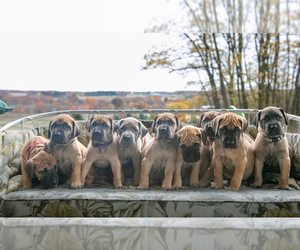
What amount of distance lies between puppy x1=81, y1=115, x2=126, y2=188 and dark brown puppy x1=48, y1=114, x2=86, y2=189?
0.05 metres

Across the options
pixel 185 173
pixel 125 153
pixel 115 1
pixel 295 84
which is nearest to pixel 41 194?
pixel 125 153

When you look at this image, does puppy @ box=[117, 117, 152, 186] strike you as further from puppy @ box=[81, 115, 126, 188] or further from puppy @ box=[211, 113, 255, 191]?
puppy @ box=[211, 113, 255, 191]

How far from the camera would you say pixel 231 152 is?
69.7 inches

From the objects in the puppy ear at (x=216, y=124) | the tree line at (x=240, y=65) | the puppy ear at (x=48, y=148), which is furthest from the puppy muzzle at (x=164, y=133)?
the tree line at (x=240, y=65)

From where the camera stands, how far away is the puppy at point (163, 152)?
1.78 metres

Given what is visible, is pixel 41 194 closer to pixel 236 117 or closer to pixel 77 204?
pixel 77 204

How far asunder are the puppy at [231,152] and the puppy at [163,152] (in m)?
0.26

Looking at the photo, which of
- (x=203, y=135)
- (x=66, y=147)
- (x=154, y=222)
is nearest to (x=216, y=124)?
(x=203, y=135)

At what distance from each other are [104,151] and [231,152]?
2.63 feet

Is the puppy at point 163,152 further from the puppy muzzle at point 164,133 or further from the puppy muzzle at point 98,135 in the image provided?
the puppy muzzle at point 98,135

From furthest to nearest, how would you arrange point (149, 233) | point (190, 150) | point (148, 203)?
point (190, 150)
point (148, 203)
point (149, 233)

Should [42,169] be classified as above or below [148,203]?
above

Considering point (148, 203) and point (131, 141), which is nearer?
point (148, 203)

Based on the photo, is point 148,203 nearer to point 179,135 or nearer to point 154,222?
point 154,222
